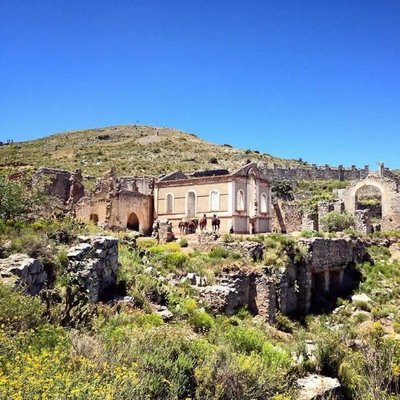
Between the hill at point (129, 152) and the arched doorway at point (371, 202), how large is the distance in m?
18.8

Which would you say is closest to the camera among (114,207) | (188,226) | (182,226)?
(188,226)

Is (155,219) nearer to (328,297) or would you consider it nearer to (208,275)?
(328,297)

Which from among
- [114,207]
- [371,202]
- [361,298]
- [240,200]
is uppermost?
[371,202]

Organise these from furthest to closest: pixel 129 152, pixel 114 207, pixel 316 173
A: pixel 129 152 → pixel 316 173 → pixel 114 207

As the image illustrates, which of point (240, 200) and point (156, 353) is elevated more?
point (240, 200)

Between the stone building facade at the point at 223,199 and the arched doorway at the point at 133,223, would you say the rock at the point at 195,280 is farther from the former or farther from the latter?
the arched doorway at the point at 133,223

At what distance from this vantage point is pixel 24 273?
928 cm

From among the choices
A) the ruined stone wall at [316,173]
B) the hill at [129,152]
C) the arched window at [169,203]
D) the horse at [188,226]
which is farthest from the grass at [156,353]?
the ruined stone wall at [316,173]

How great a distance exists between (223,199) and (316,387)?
23.2 metres

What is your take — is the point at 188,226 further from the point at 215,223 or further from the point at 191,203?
the point at 191,203

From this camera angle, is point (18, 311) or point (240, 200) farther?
point (240, 200)

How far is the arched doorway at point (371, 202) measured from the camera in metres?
41.8

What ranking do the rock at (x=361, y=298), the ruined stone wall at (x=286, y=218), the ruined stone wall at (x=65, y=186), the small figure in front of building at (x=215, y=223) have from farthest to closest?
the ruined stone wall at (x=286, y=218) < the ruined stone wall at (x=65, y=186) < the small figure in front of building at (x=215, y=223) < the rock at (x=361, y=298)

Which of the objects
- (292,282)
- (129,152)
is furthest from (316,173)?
(292,282)
